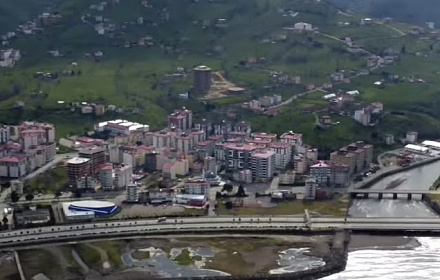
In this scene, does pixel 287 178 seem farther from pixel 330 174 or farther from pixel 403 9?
pixel 403 9

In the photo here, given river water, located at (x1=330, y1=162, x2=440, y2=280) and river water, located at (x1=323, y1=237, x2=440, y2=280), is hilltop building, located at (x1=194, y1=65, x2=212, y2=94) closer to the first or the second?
river water, located at (x1=330, y1=162, x2=440, y2=280)

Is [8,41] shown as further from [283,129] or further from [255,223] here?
[255,223]

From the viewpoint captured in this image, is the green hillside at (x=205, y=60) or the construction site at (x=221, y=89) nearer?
the green hillside at (x=205, y=60)

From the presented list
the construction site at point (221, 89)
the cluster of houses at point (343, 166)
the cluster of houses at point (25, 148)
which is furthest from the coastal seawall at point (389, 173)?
the cluster of houses at point (25, 148)

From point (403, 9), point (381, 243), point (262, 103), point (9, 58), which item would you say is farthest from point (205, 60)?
point (381, 243)

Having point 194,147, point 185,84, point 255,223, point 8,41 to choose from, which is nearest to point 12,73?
point 8,41

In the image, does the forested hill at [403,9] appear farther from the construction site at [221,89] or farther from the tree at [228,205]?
the tree at [228,205]
